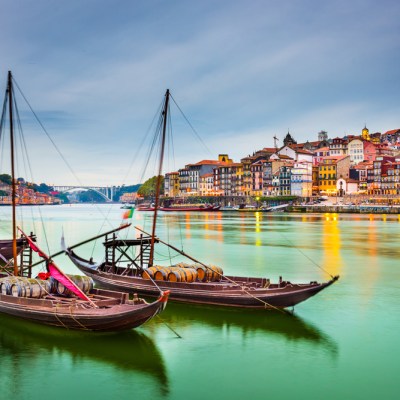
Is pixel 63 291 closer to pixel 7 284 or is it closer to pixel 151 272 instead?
pixel 7 284

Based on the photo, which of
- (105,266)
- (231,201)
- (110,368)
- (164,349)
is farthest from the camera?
(231,201)

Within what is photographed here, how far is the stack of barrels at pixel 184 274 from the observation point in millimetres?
20625

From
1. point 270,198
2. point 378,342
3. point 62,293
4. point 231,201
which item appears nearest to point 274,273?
point 378,342

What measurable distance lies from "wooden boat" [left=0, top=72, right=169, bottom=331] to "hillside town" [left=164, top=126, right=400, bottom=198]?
125 m

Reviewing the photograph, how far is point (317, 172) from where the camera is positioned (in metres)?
147

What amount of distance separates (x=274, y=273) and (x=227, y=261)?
7311 mm

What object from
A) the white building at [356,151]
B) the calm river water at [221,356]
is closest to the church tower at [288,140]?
the white building at [356,151]

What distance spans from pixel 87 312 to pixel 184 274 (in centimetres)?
564

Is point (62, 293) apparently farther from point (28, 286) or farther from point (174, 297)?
point (174, 297)

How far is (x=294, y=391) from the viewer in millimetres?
13250

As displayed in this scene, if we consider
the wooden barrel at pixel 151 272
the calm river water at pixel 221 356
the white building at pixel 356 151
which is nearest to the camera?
the calm river water at pixel 221 356

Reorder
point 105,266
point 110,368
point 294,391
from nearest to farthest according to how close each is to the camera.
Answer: point 294,391 → point 110,368 → point 105,266

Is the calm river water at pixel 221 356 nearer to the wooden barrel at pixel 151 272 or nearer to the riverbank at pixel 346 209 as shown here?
Answer: the wooden barrel at pixel 151 272

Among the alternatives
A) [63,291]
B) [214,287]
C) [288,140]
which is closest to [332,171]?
[288,140]
